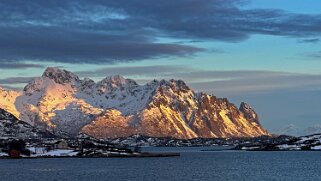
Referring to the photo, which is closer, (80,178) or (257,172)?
(80,178)

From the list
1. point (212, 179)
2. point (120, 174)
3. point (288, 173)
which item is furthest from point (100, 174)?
point (288, 173)

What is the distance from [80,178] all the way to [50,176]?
11.7 m

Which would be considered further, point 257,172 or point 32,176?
point 257,172

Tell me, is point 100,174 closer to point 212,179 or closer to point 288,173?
point 212,179

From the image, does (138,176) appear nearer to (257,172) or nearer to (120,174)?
(120,174)

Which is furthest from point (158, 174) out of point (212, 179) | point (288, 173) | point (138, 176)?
point (288, 173)

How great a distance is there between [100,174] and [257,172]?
44679mm

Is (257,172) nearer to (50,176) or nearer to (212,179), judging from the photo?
(212,179)

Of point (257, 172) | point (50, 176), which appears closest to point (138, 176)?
point (50, 176)

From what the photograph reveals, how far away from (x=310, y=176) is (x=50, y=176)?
68.0m

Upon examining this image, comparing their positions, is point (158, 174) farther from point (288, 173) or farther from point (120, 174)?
point (288, 173)

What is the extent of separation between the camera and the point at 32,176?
184500mm

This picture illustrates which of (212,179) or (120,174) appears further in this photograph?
(120,174)

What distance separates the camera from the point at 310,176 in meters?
180
